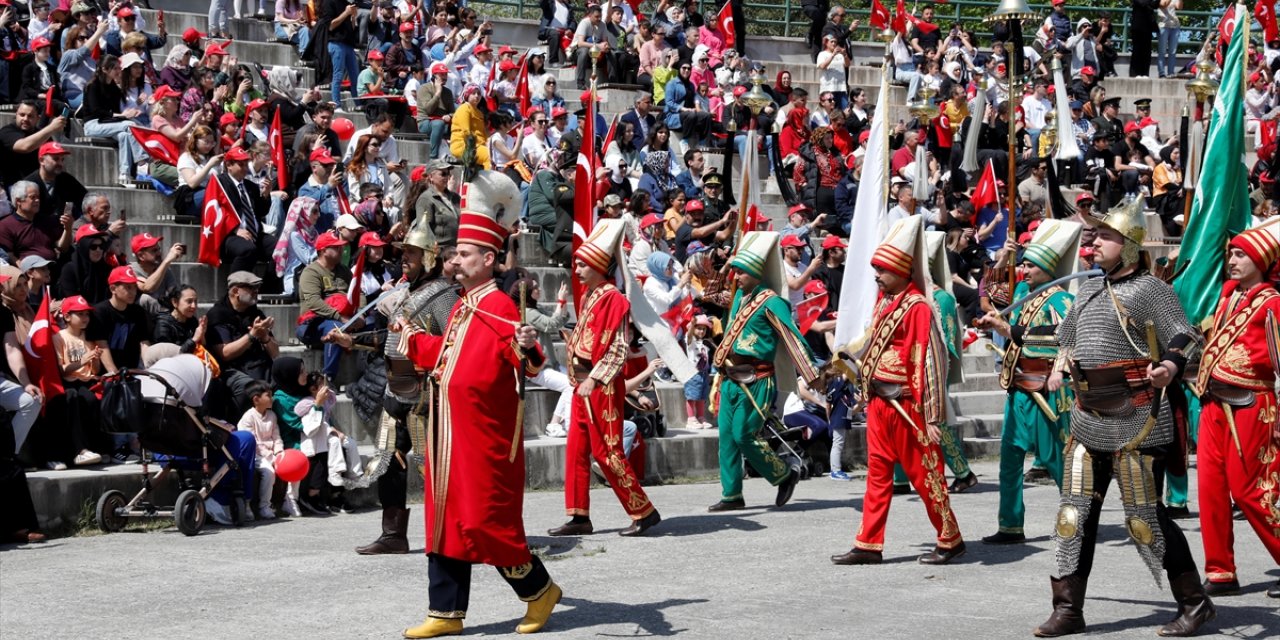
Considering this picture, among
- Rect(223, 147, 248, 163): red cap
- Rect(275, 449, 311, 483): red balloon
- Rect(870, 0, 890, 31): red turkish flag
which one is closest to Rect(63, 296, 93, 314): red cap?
Rect(275, 449, 311, 483): red balloon

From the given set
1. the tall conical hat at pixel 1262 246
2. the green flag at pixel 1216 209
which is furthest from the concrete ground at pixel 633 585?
the tall conical hat at pixel 1262 246

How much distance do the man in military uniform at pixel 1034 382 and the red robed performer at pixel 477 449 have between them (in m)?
3.85

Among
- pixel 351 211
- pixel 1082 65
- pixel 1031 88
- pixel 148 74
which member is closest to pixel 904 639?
pixel 351 211

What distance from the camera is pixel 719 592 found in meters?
9.13

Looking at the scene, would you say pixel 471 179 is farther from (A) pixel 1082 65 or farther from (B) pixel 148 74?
(A) pixel 1082 65

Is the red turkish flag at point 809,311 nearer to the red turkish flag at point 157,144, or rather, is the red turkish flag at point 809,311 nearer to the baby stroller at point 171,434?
the red turkish flag at point 157,144

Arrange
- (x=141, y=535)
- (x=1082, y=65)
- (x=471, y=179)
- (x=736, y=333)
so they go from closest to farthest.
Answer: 1. (x=471, y=179)
2. (x=141, y=535)
3. (x=736, y=333)
4. (x=1082, y=65)

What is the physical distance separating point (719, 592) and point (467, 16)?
643 inches

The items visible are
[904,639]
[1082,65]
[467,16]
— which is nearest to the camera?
[904,639]

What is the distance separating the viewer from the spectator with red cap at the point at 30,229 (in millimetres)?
13922

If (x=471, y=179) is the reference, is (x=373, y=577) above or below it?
below

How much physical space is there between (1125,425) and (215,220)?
9970 mm

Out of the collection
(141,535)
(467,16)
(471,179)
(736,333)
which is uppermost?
(467,16)

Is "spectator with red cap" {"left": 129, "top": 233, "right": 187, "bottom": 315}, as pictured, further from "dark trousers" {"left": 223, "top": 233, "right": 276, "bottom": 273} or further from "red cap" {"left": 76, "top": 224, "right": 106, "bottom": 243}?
"dark trousers" {"left": 223, "top": 233, "right": 276, "bottom": 273}
